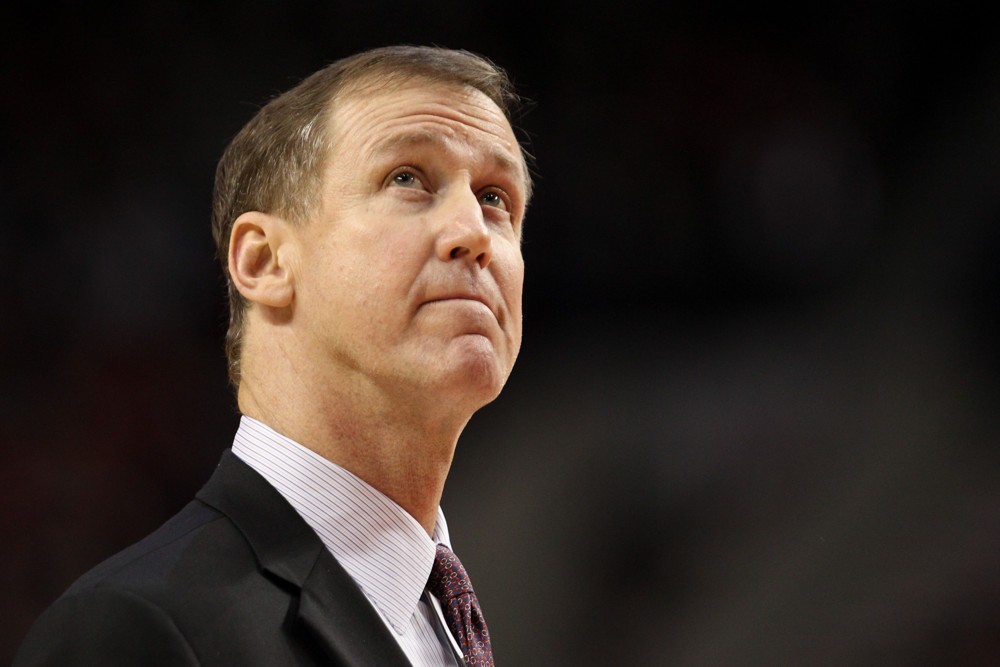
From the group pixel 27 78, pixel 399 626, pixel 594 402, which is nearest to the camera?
pixel 399 626

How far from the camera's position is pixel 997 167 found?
2.97m

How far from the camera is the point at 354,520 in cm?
136

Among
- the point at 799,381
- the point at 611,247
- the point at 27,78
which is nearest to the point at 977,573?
the point at 799,381

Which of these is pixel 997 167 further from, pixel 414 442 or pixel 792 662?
pixel 414 442

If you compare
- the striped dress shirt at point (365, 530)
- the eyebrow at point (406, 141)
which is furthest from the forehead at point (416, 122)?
the striped dress shirt at point (365, 530)

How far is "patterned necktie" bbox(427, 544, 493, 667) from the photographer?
1424mm

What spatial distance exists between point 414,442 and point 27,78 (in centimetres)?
172

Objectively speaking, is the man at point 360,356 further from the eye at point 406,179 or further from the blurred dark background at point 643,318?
the blurred dark background at point 643,318

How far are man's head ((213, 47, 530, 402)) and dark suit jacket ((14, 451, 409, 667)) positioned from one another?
327 millimetres

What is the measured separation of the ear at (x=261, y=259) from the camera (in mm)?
1447

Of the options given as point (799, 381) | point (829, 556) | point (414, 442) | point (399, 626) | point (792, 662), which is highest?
point (414, 442)

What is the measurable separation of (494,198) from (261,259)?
34cm

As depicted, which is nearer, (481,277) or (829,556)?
(481,277)

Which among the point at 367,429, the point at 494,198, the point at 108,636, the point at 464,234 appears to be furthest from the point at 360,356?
the point at 108,636
